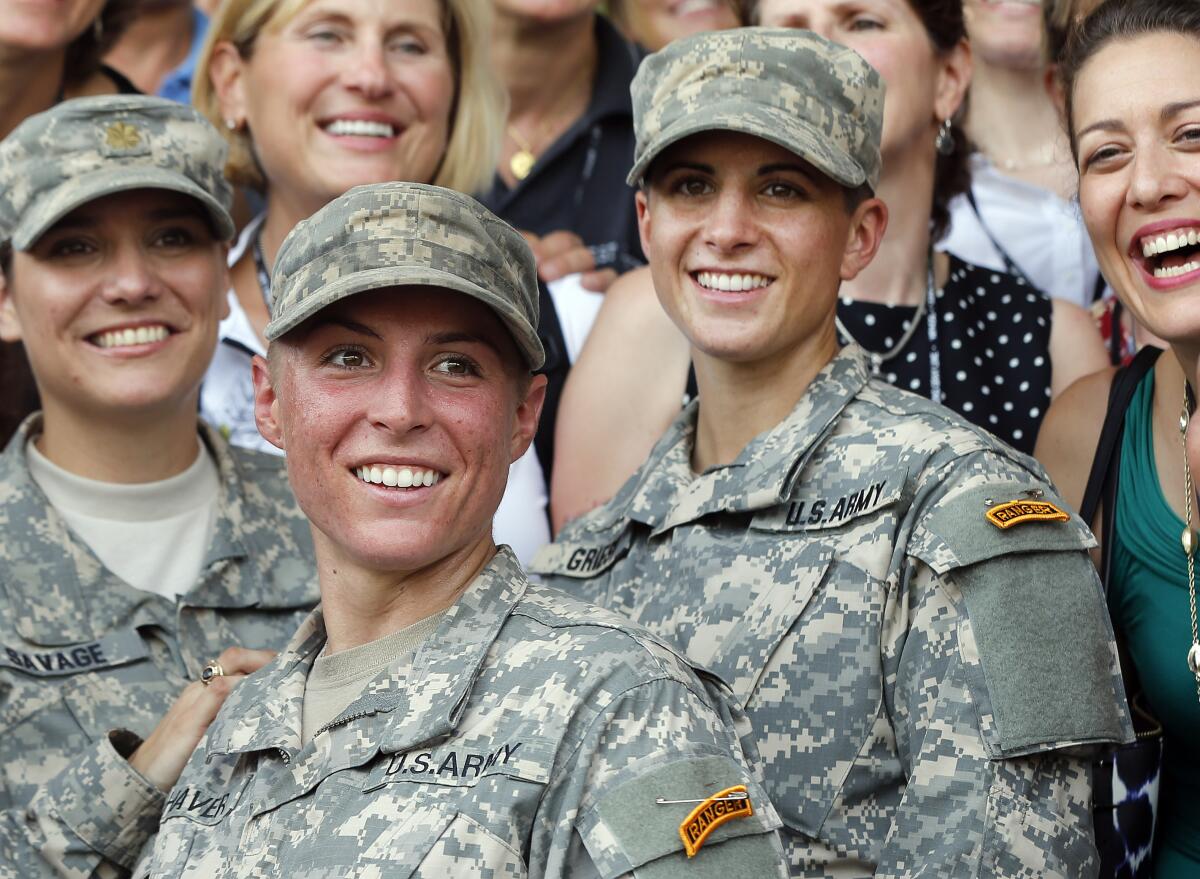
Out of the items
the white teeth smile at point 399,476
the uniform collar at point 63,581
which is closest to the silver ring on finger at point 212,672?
the uniform collar at point 63,581

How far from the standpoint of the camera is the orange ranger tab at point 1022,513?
2.71 metres

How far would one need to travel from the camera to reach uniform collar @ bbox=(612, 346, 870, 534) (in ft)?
9.87

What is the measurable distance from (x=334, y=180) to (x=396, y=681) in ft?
6.87

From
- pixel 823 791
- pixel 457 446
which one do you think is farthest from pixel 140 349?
pixel 823 791

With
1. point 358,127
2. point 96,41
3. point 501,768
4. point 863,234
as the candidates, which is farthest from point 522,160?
point 501,768

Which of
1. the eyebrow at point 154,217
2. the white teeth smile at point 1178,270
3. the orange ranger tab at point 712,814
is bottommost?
the orange ranger tab at point 712,814

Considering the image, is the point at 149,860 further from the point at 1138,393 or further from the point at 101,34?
the point at 101,34

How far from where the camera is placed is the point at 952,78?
4137 mm

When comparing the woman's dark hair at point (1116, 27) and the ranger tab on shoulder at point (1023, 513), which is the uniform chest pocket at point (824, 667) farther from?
the woman's dark hair at point (1116, 27)

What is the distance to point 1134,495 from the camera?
10.7ft

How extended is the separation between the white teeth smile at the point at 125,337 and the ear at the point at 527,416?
3.71 ft

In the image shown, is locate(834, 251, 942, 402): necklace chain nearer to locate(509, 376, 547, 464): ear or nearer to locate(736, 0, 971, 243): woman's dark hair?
locate(736, 0, 971, 243): woman's dark hair

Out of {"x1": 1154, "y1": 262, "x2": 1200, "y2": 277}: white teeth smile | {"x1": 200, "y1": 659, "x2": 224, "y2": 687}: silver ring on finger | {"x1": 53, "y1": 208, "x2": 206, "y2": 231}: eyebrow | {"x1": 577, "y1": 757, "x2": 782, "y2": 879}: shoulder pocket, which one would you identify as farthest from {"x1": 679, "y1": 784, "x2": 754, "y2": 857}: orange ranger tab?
{"x1": 53, "y1": 208, "x2": 206, "y2": 231}: eyebrow

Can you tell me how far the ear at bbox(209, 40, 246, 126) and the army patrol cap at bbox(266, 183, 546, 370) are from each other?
2.07 metres
